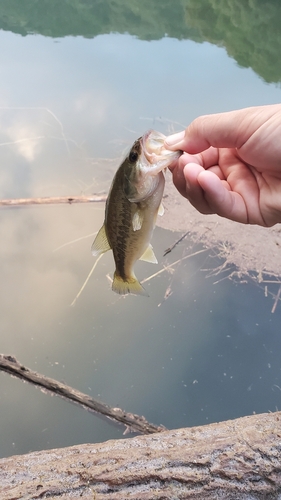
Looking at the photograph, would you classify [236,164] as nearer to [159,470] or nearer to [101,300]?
[159,470]

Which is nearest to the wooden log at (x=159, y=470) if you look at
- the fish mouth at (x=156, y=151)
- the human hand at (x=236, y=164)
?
the human hand at (x=236, y=164)

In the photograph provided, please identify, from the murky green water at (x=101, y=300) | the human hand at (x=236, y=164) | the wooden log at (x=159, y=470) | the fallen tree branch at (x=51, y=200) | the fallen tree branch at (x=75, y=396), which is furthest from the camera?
the fallen tree branch at (x=51, y=200)

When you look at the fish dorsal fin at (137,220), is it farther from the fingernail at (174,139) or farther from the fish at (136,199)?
the fingernail at (174,139)

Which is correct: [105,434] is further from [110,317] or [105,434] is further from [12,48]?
[12,48]

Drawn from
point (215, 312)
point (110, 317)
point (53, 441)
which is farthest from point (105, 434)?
point (215, 312)

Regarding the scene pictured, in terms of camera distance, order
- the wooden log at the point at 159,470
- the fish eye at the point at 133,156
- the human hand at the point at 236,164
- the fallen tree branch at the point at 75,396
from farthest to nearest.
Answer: the fallen tree branch at the point at 75,396 < the wooden log at the point at 159,470 < the human hand at the point at 236,164 < the fish eye at the point at 133,156

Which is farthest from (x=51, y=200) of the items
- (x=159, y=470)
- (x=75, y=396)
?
(x=159, y=470)
